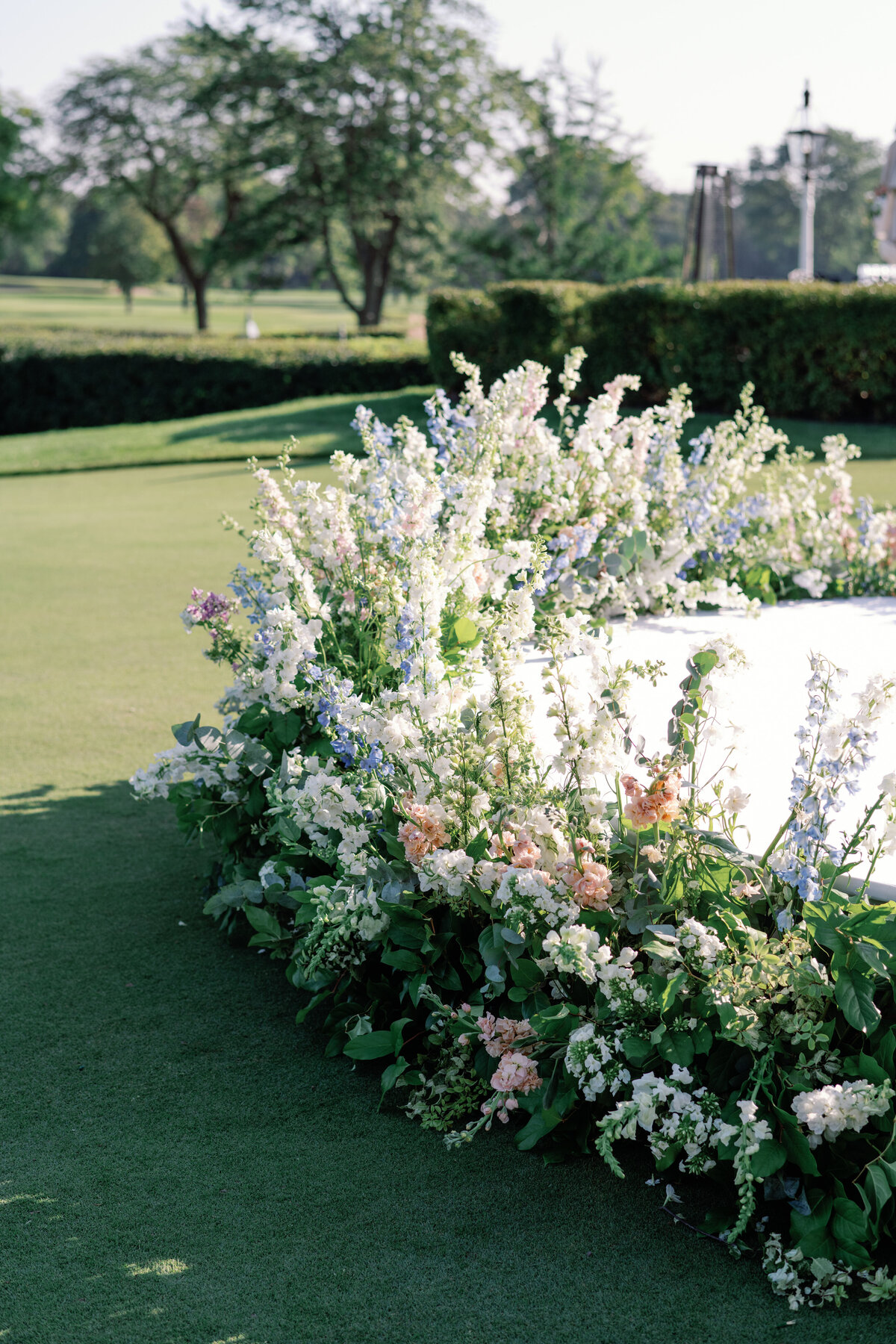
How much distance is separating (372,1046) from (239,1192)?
437mm

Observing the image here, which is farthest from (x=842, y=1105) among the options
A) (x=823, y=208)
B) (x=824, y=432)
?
(x=823, y=208)

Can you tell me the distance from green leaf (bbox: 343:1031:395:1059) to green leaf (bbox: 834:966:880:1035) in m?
1.04

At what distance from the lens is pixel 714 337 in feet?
47.9

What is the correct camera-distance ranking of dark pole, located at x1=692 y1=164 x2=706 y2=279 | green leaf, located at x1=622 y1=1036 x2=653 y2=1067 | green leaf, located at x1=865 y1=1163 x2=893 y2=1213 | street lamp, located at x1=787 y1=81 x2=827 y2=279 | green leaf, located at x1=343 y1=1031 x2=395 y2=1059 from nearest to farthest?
green leaf, located at x1=865 y1=1163 x2=893 y2=1213
green leaf, located at x1=622 y1=1036 x2=653 y2=1067
green leaf, located at x1=343 y1=1031 x2=395 y2=1059
dark pole, located at x1=692 y1=164 x2=706 y2=279
street lamp, located at x1=787 y1=81 x2=827 y2=279

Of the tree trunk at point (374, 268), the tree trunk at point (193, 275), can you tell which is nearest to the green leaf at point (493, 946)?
the tree trunk at point (374, 268)

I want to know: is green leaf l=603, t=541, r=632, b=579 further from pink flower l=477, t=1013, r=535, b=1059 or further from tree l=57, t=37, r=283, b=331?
tree l=57, t=37, r=283, b=331

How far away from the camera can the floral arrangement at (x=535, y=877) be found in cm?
207

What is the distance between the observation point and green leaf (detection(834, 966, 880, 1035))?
6.49 feet

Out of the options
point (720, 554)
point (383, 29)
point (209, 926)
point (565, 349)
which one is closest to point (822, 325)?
point (565, 349)

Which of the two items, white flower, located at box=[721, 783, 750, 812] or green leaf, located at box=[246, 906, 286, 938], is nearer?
white flower, located at box=[721, 783, 750, 812]

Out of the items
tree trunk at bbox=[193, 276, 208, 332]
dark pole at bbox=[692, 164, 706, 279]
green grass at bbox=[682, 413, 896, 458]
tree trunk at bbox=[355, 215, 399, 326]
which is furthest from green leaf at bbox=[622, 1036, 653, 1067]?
tree trunk at bbox=[193, 276, 208, 332]

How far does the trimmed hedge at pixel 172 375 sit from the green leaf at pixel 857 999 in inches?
749

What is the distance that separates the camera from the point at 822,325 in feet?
45.7

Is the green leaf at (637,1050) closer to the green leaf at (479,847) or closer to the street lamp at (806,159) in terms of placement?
the green leaf at (479,847)
